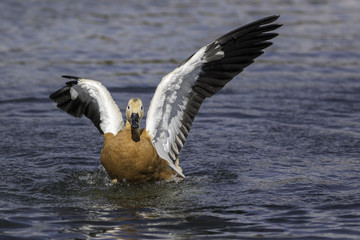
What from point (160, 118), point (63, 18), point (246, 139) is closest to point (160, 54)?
point (63, 18)

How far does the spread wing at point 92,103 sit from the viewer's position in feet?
26.9

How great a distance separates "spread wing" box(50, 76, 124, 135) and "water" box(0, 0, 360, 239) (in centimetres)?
71

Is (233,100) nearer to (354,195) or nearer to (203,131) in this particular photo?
(203,131)

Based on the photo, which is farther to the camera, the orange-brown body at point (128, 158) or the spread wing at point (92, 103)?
the spread wing at point (92, 103)

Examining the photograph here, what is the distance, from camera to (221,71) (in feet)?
26.6

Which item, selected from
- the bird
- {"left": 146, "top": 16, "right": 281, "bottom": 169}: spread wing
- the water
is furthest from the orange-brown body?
{"left": 146, "top": 16, "right": 281, "bottom": 169}: spread wing

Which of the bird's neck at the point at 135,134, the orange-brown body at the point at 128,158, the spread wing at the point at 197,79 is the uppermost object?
the spread wing at the point at 197,79

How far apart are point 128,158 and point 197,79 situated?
1.30 meters

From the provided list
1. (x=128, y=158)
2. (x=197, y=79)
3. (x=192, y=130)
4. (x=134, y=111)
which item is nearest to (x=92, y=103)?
(x=134, y=111)

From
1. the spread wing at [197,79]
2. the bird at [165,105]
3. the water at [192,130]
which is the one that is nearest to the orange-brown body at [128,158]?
the bird at [165,105]

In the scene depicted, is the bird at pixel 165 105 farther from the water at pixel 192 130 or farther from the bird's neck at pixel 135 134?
Answer: the water at pixel 192 130

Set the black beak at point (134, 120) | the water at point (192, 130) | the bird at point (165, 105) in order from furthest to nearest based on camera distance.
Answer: the bird at point (165, 105) → the black beak at point (134, 120) → the water at point (192, 130)

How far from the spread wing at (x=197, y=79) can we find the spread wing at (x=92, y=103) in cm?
49

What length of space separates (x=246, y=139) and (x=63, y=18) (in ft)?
27.9
